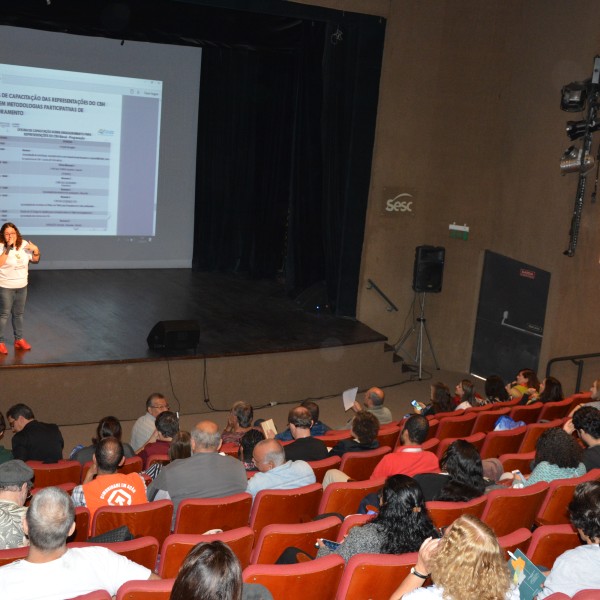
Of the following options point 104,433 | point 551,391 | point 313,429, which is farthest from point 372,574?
point 551,391

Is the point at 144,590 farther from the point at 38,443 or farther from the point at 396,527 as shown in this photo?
the point at 38,443

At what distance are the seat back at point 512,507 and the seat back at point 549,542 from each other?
0.39 metres

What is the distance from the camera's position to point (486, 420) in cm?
625

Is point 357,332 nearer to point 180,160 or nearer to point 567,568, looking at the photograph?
point 180,160

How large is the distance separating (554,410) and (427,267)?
3726 millimetres

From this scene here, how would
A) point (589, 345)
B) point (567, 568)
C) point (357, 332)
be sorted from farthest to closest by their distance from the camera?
point (357, 332) → point (589, 345) → point (567, 568)

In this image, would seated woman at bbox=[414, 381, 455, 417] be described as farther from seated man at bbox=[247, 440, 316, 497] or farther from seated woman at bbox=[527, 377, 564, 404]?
seated man at bbox=[247, 440, 316, 497]

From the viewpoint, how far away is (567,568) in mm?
3088

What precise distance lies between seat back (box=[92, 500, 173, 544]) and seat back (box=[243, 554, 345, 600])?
37.1 inches

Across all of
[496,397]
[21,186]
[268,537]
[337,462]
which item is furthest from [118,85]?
[268,537]

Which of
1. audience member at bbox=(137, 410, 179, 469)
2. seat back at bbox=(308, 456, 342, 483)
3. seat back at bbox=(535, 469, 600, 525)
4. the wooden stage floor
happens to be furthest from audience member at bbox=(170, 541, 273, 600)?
the wooden stage floor

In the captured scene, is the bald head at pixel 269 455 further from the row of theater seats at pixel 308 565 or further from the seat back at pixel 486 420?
the seat back at pixel 486 420

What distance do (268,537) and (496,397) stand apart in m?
4.22

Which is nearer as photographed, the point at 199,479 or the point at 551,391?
the point at 199,479
